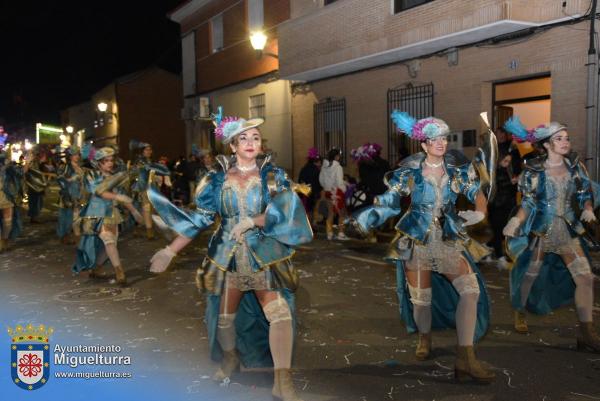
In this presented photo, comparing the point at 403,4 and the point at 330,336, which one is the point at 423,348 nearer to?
the point at 330,336

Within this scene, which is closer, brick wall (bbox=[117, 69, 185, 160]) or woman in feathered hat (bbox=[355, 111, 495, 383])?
woman in feathered hat (bbox=[355, 111, 495, 383])

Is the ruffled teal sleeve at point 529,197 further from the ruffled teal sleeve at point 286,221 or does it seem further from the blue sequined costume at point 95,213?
the blue sequined costume at point 95,213

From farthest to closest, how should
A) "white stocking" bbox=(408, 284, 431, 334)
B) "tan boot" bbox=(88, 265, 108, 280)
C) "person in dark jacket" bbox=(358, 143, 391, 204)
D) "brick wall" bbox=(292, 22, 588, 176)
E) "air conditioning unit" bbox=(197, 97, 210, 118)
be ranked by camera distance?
1. "air conditioning unit" bbox=(197, 97, 210, 118)
2. "person in dark jacket" bbox=(358, 143, 391, 204)
3. "brick wall" bbox=(292, 22, 588, 176)
4. "tan boot" bbox=(88, 265, 108, 280)
5. "white stocking" bbox=(408, 284, 431, 334)

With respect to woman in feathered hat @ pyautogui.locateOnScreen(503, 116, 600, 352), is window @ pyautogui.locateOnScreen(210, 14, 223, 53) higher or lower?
higher

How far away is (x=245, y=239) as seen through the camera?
421 centimetres

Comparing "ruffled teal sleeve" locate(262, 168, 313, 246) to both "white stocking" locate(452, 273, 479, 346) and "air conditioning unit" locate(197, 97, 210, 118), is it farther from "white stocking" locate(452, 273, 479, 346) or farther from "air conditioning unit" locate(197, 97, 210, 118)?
"air conditioning unit" locate(197, 97, 210, 118)

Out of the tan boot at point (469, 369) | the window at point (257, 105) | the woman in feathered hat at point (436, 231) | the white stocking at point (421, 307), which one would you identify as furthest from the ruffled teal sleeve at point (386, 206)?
the window at point (257, 105)

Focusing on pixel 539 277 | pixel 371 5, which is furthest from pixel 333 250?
pixel 371 5

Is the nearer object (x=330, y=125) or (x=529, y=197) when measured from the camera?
(x=529, y=197)

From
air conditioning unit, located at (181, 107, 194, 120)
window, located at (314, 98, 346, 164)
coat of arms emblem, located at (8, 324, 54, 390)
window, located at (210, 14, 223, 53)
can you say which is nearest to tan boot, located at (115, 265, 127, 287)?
coat of arms emblem, located at (8, 324, 54, 390)

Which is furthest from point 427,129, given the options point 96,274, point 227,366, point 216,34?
point 216,34

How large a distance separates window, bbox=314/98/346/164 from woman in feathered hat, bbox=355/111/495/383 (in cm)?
1220

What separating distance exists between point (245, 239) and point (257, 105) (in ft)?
58.5

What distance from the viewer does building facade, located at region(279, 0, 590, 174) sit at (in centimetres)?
1105
